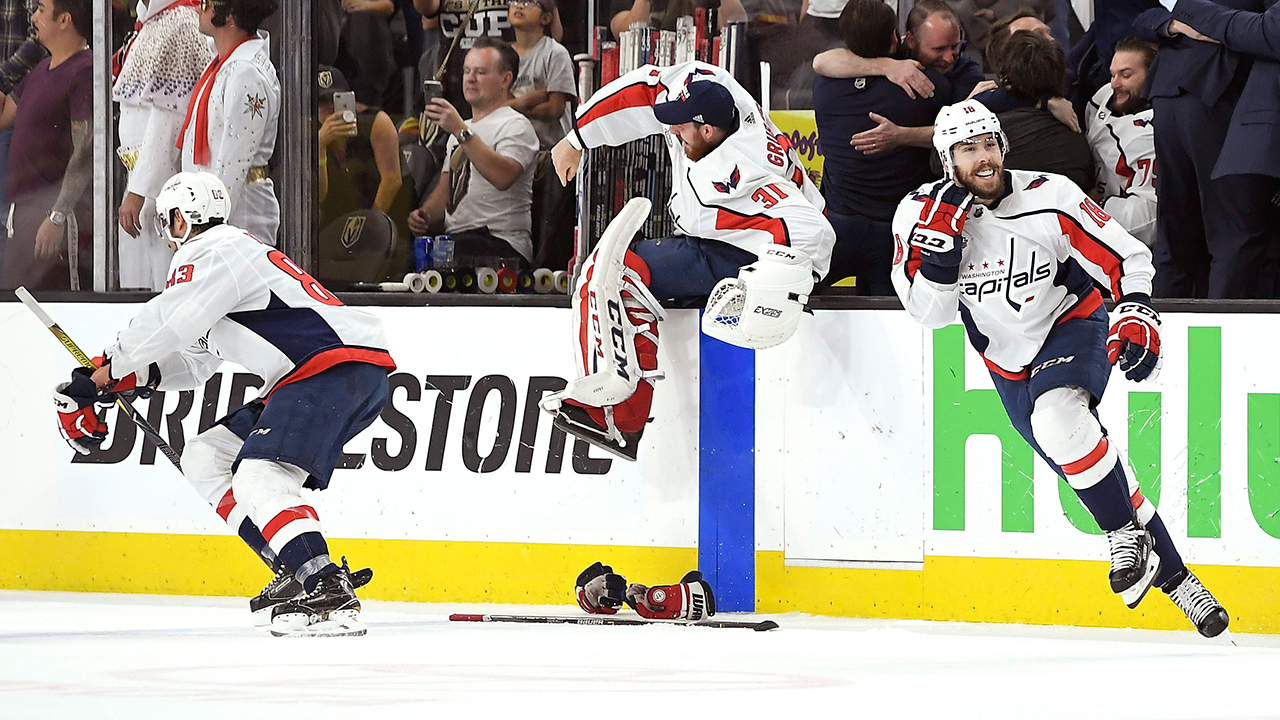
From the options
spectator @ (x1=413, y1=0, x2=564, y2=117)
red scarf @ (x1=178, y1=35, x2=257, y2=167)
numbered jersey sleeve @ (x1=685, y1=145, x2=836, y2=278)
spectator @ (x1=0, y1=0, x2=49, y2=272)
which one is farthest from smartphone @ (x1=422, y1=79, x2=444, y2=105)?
numbered jersey sleeve @ (x1=685, y1=145, x2=836, y2=278)

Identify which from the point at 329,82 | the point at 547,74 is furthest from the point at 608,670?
the point at 329,82

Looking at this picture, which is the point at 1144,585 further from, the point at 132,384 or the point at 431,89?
the point at 431,89

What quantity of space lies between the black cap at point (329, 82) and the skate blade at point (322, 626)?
235cm

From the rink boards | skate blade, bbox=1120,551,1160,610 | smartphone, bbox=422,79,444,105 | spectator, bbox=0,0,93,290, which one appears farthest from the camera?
smartphone, bbox=422,79,444,105

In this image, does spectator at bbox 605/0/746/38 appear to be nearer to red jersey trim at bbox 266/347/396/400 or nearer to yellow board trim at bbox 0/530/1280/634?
red jersey trim at bbox 266/347/396/400

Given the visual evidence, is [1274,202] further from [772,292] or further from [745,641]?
[745,641]

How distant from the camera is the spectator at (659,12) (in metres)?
5.46

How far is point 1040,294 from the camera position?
13.8ft

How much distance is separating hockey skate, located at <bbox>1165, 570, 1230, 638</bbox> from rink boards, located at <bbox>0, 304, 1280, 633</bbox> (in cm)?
29

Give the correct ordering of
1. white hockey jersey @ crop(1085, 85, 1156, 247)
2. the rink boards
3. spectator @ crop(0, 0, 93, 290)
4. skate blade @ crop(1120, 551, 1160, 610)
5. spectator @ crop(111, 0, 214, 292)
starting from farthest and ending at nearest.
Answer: spectator @ crop(0, 0, 93, 290) → spectator @ crop(111, 0, 214, 292) → white hockey jersey @ crop(1085, 85, 1156, 247) → the rink boards → skate blade @ crop(1120, 551, 1160, 610)

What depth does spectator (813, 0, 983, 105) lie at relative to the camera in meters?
5.17

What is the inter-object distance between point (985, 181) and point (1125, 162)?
98 centimetres

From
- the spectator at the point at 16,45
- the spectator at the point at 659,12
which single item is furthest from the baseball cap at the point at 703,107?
the spectator at the point at 16,45

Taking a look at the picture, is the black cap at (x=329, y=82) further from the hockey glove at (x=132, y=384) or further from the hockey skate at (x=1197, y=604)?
the hockey skate at (x=1197, y=604)
